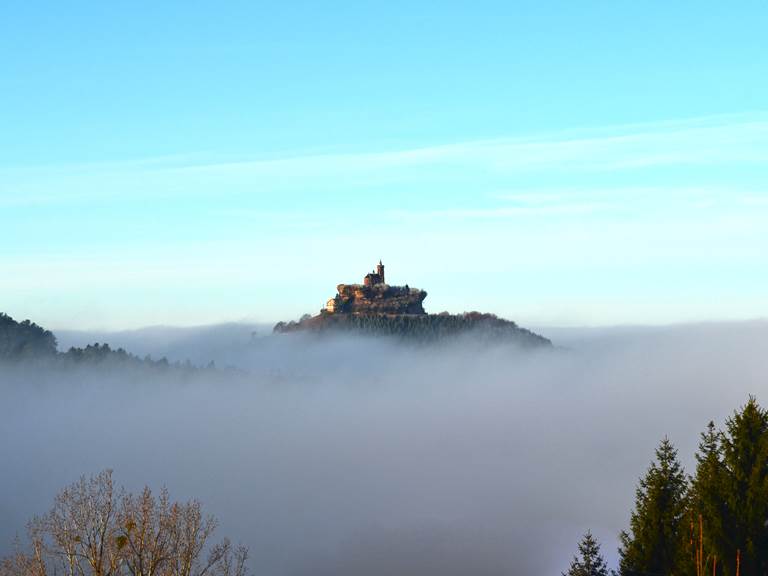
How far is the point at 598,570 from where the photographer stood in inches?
2822

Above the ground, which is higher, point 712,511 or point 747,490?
point 747,490

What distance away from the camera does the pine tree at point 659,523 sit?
67.8m

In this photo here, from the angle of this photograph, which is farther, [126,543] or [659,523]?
[126,543]

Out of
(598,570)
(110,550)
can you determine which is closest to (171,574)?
(110,550)

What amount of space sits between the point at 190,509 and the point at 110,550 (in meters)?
6.74

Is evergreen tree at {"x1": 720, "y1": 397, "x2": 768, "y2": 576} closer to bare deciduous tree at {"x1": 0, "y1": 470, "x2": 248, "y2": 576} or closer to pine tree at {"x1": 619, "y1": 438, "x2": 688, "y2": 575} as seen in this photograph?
pine tree at {"x1": 619, "y1": 438, "x2": 688, "y2": 575}

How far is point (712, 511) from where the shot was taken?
64.1 metres

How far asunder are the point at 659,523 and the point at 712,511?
4.69m

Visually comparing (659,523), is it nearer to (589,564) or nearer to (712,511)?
(712,511)

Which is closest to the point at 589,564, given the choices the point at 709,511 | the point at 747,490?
the point at 709,511

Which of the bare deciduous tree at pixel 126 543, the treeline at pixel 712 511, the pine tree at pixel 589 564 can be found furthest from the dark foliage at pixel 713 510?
the bare deciduous tree at pixel 126 543

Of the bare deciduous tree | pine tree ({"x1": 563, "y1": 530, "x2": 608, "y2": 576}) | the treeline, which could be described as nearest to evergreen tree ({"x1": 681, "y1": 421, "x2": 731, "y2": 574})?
the treeline

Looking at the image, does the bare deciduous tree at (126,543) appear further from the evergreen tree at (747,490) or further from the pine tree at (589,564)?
the evergreen tree at (747,490)

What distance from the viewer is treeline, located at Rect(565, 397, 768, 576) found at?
207ft
